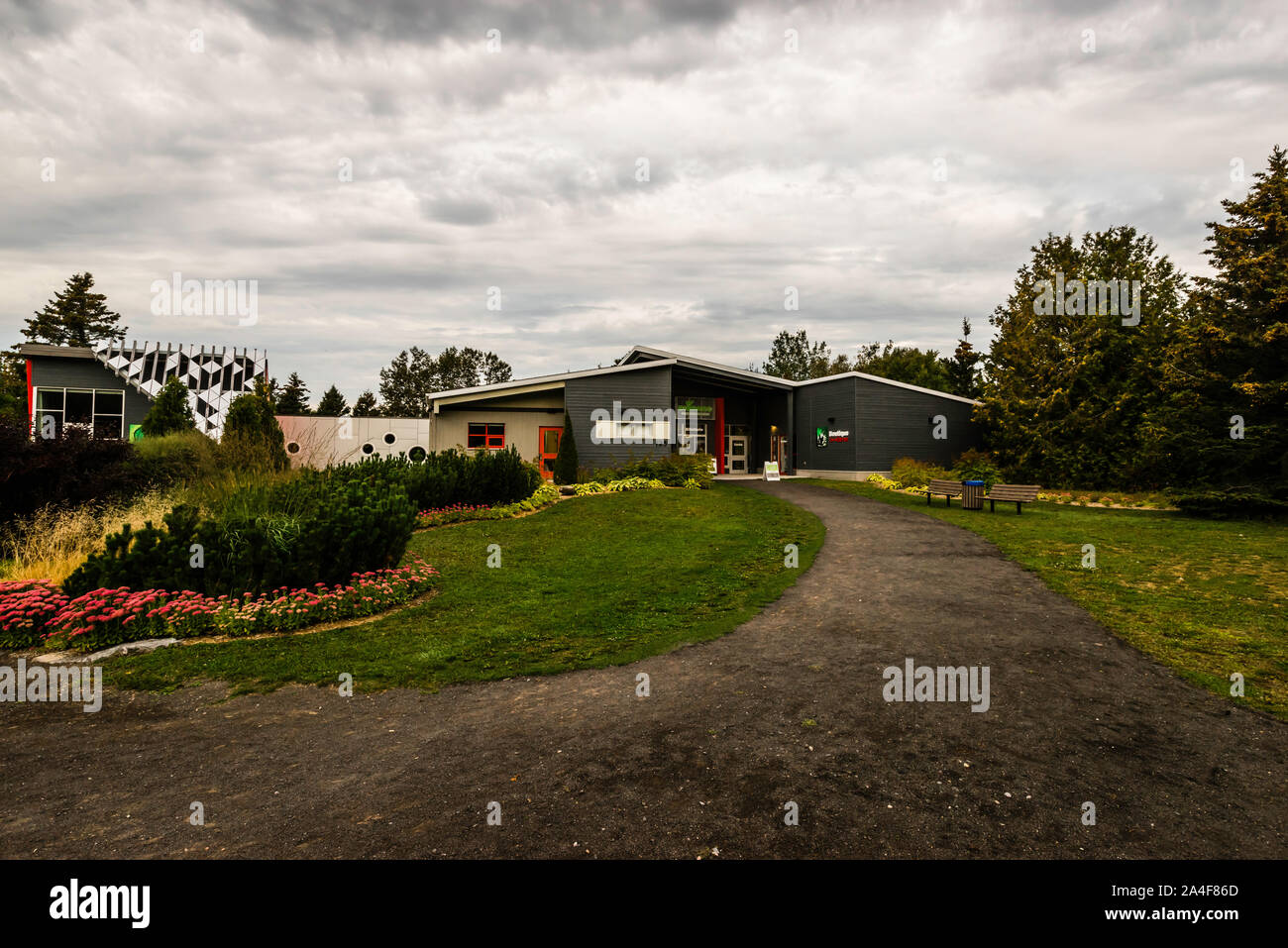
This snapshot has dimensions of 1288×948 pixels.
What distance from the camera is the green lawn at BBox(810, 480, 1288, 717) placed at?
19.7ft

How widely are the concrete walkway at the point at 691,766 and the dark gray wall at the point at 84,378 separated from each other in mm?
31330

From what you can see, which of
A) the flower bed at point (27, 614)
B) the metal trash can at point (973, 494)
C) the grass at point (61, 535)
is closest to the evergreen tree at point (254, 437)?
the grass at point (61, 535)

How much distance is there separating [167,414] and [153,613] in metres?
15.2

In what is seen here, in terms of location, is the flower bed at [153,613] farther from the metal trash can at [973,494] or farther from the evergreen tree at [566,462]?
the metal trash can at [973,494]

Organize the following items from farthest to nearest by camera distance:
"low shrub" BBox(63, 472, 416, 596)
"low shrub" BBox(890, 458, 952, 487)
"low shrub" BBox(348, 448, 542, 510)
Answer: "low shrub" BBox(890, 458, 952, 487)
"low shrub" BBox(348, 448, 542, 510)
"low shrub" BBox(63, 472, 416, 596)

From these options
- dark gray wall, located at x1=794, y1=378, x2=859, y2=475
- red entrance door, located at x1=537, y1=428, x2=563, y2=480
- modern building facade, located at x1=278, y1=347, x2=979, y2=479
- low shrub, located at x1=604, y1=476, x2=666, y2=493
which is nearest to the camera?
low shrub, located at x1=604, y1=476, x2=666, y2=493

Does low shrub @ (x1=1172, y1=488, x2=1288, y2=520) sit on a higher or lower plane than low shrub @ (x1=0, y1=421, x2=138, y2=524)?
lower

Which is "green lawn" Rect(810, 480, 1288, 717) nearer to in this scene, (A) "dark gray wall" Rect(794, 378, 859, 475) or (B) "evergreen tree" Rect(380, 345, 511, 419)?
(A) "dark gray wall" Rect(794, 378, 859, 475)

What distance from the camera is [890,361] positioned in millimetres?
54625

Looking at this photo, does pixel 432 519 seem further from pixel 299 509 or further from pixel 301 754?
pixel 301 754

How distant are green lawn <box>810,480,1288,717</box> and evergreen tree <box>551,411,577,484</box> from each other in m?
12.8

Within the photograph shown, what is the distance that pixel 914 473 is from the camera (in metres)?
26.3

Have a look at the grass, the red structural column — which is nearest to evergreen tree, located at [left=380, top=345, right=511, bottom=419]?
the red structural column

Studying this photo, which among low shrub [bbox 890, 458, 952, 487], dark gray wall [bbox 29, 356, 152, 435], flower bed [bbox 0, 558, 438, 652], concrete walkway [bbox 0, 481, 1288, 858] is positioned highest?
dark gray wall [bbox 29, 356, 152, 435]
